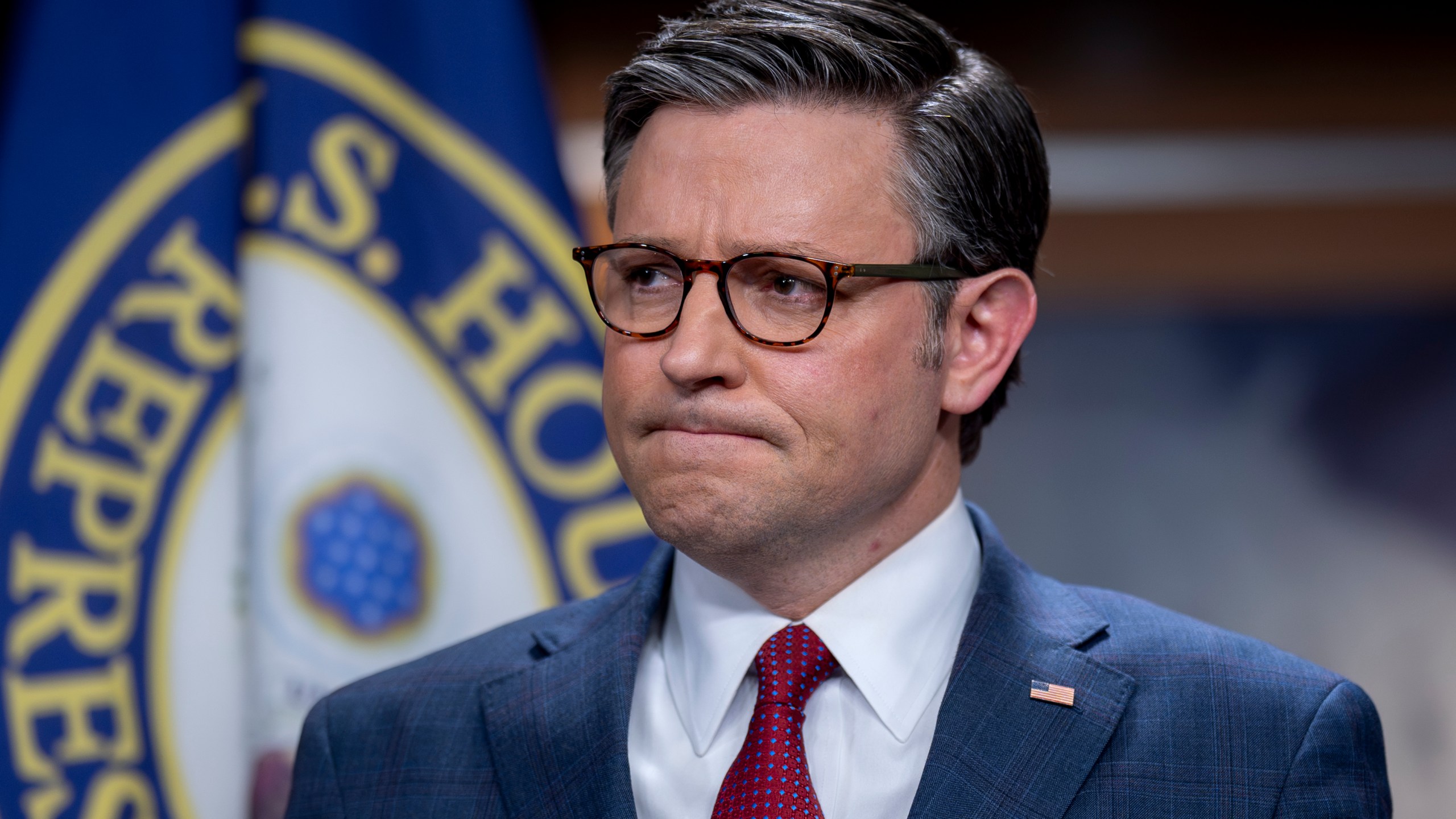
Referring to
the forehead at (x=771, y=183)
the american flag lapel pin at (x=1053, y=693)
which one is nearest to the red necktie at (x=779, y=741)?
the american flag lapel pin at (x=1053, y=693)

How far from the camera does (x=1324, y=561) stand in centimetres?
276

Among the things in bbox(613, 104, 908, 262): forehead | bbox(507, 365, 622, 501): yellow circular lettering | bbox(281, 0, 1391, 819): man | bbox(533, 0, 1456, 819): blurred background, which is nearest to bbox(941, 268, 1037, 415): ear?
bbox(281, 0, 1391, 819): man

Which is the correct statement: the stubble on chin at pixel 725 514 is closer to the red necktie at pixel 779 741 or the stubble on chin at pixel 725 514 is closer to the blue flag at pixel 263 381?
the red necktie at pixel 779 741

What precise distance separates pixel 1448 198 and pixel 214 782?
2.71m

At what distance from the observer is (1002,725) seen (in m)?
1.40

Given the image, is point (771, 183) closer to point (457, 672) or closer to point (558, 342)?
point (457, 672)

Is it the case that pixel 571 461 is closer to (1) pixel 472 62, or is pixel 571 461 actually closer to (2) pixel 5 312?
(1) pixel 472 62

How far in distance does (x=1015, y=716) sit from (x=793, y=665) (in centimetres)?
24

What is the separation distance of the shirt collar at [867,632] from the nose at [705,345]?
11.1 inches

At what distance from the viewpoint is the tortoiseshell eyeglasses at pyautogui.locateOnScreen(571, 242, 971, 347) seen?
1363mm

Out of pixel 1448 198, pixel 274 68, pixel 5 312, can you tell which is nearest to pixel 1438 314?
pixel 1448 198

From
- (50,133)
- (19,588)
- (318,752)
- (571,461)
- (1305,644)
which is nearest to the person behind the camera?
(318,752)

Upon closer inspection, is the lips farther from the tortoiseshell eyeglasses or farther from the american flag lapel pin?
the american flag lapel pin

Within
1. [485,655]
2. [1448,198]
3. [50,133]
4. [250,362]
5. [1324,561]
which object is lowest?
[1324,561]
